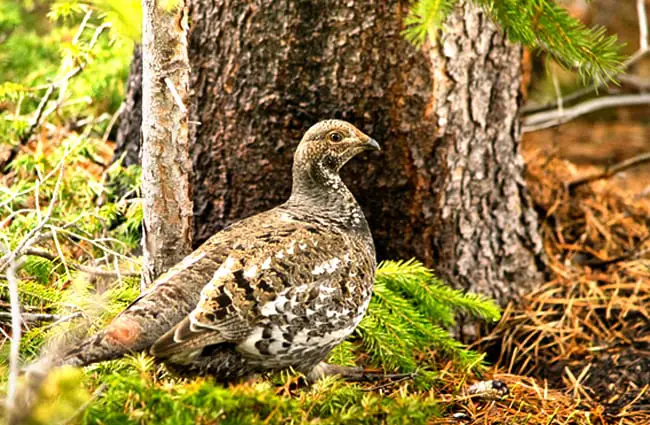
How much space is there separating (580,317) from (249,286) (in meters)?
2.56

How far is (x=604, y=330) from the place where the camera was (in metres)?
4.95

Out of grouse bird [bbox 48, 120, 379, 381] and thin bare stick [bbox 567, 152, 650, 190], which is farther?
thin bare stick [bbox 567, 152, 650, 190]

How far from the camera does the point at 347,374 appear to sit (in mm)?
4027

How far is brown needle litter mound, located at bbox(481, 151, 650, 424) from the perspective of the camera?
14.8 feet

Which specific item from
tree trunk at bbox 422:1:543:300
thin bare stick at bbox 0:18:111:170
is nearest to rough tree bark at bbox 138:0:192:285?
thin bare stick at bbox 0:18:111:170

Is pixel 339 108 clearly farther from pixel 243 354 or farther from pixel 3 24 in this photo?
pixel 3 24

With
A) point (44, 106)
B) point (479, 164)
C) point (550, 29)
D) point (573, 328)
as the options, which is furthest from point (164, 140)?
point (573, 328)

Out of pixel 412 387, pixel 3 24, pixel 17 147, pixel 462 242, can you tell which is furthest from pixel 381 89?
pixel 3 24

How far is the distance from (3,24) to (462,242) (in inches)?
149

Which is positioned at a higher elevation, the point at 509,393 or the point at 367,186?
the point at 367,186

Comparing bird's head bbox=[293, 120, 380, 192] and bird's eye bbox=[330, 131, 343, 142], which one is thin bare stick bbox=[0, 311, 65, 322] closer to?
bird's head bbox=[293, 120, 380, 192]

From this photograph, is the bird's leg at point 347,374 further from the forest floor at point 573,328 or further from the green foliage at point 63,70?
the green foliage at point 63,70

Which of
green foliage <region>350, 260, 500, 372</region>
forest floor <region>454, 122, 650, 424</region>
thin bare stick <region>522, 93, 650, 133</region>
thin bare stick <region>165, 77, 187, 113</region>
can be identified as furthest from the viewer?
thin bare stick <region>522, 93, 650, 133</region>

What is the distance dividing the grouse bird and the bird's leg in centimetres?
1
